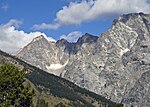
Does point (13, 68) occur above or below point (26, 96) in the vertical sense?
above

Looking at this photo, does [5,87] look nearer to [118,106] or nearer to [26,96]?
[26,96]

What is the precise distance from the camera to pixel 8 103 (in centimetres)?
7531

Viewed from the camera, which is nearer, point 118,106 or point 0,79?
point 0,79

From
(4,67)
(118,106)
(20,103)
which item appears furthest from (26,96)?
(118,106)

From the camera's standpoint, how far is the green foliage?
252 ft

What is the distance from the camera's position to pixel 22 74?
260 feet

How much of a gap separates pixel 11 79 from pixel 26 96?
442 centimetres

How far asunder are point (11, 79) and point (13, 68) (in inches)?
117

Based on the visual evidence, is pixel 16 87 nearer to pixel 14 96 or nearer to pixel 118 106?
pixel 14 96

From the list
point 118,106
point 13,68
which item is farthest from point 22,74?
point 118,106

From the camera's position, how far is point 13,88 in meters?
77.5

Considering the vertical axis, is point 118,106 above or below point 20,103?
above

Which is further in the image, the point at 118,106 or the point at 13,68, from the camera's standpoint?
the point at 118,106

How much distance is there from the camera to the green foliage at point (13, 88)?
252 ft
